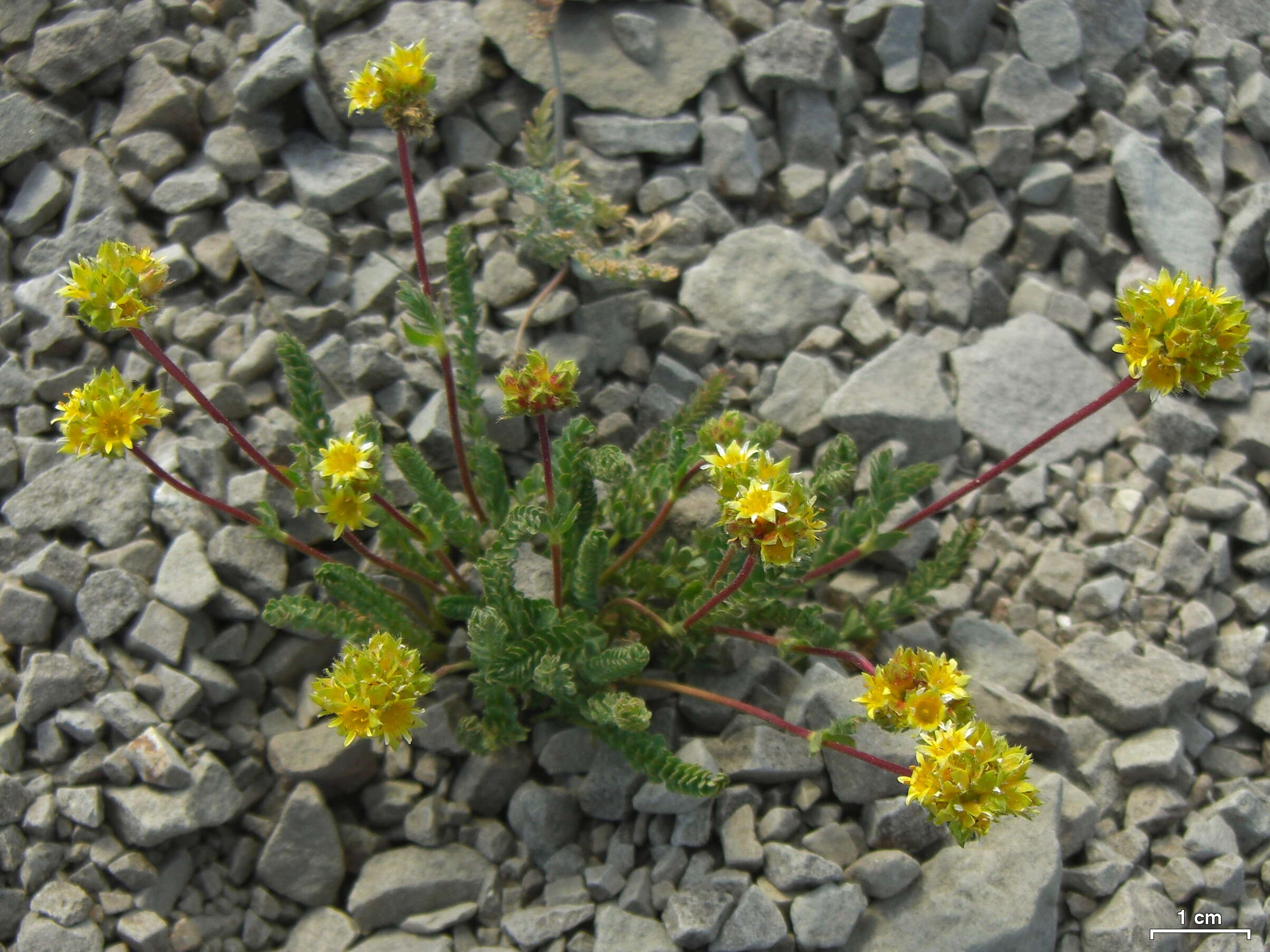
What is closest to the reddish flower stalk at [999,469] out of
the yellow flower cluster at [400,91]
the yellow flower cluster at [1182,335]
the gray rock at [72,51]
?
the yellow flower cluster at [1182,335]

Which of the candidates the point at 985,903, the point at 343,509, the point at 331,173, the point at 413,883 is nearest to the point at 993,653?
the point at 985,903

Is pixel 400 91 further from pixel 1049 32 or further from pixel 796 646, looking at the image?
pixel 1049 32

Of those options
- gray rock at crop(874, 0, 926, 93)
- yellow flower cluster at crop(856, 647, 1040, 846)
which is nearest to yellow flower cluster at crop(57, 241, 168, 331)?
yellow flower cluster at crop(856, 647, 1040, 846)

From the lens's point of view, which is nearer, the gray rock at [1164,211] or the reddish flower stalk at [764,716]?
the reddish flower stalk at [764,716]

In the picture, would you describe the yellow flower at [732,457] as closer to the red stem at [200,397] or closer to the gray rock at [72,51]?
the red stem at [200,397]

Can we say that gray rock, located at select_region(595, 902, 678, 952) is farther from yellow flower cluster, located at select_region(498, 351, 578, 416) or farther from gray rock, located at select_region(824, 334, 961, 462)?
gray rock, located at select_region(824, 334, 961, 462)

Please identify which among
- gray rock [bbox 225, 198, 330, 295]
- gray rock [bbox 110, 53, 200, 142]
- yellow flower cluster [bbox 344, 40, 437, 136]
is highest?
yellow flower cluster [bbox 344, 40, 437, 136]
